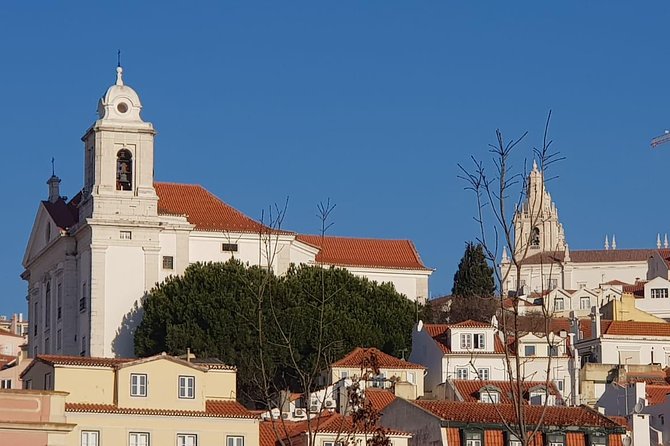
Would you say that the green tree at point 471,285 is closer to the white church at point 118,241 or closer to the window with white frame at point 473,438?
the white church at point 118,241

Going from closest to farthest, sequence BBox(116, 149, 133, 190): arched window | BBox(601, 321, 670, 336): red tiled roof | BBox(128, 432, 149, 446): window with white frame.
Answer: BBox(128, 432, 149, 446): window with white frame < BBox(116, 149, 133, 190): arched window < BBox(601, 321, 670, 336): red tiled roof

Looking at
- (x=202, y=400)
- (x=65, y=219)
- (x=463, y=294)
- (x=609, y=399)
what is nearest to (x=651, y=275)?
(x=463, y=294)

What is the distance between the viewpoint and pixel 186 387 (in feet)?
173

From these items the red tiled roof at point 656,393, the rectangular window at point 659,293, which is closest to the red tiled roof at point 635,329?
the red tiled roof at point 656,393

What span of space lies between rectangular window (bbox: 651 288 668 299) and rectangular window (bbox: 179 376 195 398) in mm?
105984

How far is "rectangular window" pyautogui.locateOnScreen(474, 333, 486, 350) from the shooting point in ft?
284

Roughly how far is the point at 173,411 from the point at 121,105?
49.7 m

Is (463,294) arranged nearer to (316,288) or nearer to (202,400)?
(316,288)

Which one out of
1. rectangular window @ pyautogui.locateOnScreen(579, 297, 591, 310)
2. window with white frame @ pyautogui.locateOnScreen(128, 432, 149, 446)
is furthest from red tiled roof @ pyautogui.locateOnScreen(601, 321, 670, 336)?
rectangular window @ pyautogui.locateOnScreen(579, 297, 591, 310)

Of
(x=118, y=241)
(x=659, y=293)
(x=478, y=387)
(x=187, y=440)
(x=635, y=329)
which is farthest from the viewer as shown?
(x=659, y=293)

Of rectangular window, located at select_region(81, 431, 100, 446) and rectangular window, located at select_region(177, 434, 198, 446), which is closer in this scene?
rectangular window, located at select_region(81, 431, 100, 446)

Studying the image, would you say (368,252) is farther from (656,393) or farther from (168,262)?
(656,393)

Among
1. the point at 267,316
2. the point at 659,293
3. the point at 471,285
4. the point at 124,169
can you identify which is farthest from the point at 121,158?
the point at 659,293

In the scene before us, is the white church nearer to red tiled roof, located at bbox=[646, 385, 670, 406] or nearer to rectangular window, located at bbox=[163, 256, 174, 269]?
rectangular window, located at bbox=[163, 256, 174, 269]
